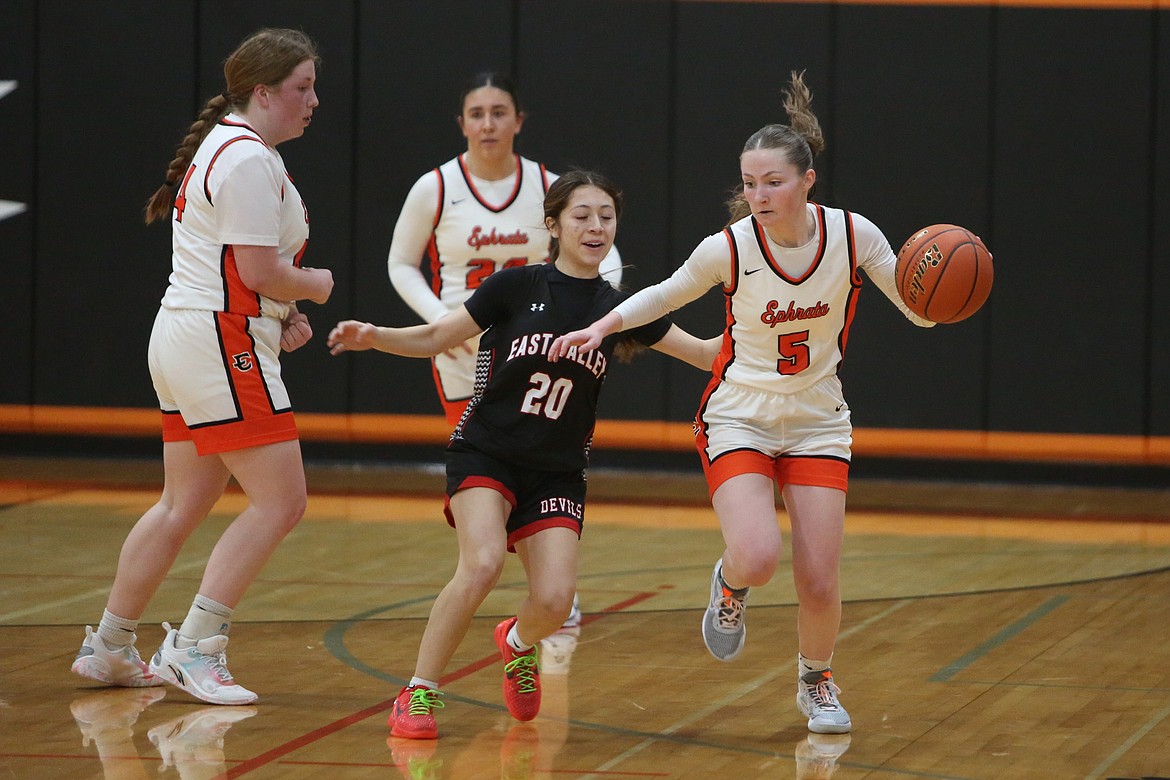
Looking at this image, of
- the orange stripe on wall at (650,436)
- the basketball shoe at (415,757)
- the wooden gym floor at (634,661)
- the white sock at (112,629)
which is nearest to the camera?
the basketball shoe at (415,757)

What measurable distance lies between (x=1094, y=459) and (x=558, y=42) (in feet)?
14.3

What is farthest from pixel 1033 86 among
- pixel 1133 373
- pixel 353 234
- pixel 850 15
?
pixel 353 234

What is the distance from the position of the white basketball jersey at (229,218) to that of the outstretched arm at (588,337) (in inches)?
31.3

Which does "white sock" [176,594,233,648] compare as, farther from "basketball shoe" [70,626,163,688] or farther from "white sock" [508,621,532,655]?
"white sock" [508,621,532,655]

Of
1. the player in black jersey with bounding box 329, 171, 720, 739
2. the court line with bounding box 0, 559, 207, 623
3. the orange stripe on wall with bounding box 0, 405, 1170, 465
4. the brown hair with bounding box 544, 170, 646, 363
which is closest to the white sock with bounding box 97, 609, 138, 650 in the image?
the player in black jersey with bounding box 329, 171, 720, 739

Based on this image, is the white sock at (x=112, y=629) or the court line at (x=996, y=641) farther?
the court line at (x=996, y=641)

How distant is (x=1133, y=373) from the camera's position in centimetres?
981

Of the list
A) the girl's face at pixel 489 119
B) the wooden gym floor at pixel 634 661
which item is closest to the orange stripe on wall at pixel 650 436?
the wooden gym floor at pixel 634 661

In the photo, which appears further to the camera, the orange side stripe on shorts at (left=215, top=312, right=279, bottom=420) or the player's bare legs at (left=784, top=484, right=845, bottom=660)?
the orange side stripe on shorts at (left=215, top=312, right=279, bottom=420)

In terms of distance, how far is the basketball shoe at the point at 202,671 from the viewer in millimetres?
4211

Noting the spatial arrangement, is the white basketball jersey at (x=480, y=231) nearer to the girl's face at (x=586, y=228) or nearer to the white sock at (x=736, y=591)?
the girl's face at (x=586, y=228)

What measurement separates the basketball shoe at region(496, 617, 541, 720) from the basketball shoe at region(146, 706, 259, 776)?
692 mm

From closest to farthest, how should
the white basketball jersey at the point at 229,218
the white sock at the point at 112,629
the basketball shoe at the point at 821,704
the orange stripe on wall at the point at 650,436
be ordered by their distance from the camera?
the basketball shoe at the point at 821,704
the white basketball jersey at the point at 229,218
the white sock at the point at 112,629
the orange stripe on wall at the point at 650,436

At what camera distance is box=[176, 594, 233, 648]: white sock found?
4.21 meters
